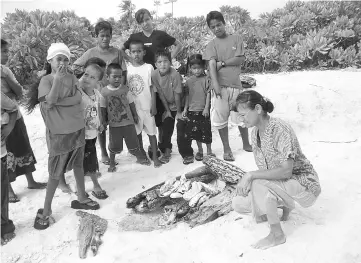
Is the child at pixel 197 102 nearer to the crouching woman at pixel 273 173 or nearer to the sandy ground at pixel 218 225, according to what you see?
the sandy ground at pixel 218 225

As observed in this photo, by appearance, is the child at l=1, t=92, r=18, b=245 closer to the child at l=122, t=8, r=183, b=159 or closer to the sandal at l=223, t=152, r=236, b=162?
the child at l=122, t=8, r=183, b=159

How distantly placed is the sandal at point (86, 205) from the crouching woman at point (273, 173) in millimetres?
1560

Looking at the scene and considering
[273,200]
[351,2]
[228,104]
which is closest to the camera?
[273,200]

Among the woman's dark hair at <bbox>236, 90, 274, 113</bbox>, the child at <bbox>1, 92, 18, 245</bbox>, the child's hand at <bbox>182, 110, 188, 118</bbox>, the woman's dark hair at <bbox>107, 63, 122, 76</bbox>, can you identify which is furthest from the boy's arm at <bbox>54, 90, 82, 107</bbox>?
the woman's dark hair at <bbox>236, 90, 274, 113</bbox>

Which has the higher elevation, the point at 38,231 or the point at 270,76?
the point at 270,76

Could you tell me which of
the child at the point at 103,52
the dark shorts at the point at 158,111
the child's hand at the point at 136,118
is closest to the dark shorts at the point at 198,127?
the dark shorts at the point at 158,111

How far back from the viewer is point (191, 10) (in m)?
12.6

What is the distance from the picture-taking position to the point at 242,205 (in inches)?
108

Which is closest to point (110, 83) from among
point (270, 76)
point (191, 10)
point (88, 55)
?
point (88, 55)

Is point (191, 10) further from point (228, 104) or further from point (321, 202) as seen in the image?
point (321, 202)

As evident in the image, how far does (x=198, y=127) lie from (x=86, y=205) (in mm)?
1591

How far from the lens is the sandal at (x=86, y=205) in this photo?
338 cm

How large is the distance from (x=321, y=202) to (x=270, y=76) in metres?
3.86

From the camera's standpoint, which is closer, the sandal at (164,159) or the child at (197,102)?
the child at (197,102)
